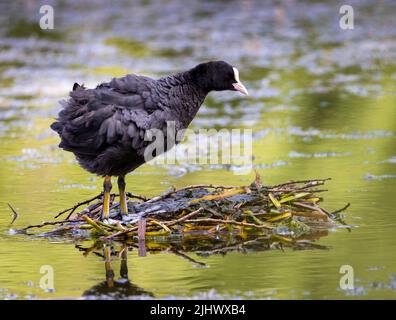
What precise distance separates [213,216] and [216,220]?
337 millimetres

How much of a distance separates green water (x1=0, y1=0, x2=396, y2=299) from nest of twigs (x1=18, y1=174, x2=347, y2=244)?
11.3 inches

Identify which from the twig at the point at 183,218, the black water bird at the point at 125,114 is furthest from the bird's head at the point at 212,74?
the twig at the point at 183,218

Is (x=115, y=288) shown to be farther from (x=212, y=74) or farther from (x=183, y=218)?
(x=212, y=74)

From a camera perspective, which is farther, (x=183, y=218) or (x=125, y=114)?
(x=125, y=114)

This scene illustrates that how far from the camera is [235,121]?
14.9 metres

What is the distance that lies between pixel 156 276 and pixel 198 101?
216 centimetres

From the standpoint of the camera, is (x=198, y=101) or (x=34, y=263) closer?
(x=34, y=263)

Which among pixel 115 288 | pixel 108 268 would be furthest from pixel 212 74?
pixel 115 288

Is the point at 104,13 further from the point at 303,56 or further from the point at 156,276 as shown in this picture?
the point at 156,276

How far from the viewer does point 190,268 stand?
299 inches

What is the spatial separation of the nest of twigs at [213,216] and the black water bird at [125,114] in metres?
0.26

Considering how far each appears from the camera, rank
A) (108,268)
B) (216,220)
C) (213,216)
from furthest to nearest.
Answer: (213,216)
(216,220)
(108,268)

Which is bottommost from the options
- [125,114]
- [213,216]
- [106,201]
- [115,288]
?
[115,288]
